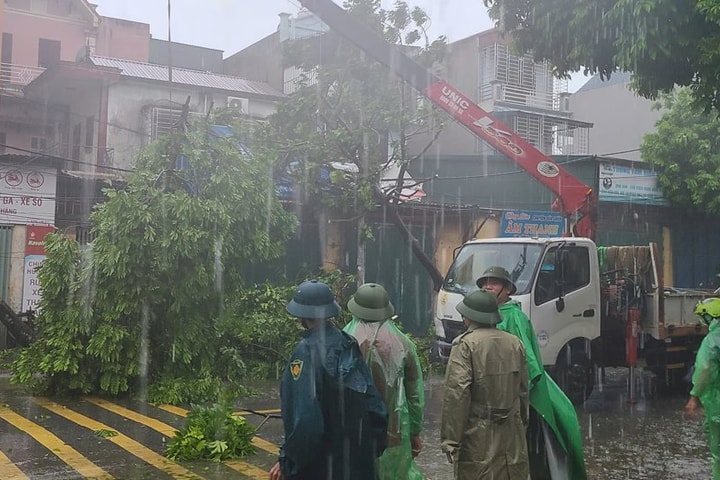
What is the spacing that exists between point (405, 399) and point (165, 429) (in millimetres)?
4837

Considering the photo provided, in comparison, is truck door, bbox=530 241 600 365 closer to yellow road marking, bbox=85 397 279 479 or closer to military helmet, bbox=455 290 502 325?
yellow road marking, bbox=85 397 279 479

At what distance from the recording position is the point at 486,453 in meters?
4.72

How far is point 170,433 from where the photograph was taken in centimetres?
880

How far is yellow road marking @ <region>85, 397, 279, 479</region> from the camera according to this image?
23.7 feet

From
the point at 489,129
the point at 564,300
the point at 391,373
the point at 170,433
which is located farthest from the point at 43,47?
the point at 391,373

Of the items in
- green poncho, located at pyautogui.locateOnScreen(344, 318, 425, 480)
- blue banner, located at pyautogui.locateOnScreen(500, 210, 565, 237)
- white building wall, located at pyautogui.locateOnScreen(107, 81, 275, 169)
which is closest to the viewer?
green poncho, located at pyautogui.locateOnScreen(344, 318, 425, 480)

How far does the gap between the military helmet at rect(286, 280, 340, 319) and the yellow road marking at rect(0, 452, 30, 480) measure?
4038 mm

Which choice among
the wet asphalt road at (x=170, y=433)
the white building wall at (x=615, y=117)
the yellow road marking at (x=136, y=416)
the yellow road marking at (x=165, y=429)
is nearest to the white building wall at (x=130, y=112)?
the white building wall at (x=615, y=117)

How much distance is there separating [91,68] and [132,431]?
61.8 ft

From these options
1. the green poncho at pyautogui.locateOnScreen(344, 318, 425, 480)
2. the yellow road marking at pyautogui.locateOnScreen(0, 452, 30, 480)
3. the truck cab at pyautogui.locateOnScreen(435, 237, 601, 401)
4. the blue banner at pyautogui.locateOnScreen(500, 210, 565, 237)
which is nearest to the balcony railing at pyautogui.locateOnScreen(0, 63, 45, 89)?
the blue banner at pyautogui.locateOnScreen(500, 210, 565, 237)

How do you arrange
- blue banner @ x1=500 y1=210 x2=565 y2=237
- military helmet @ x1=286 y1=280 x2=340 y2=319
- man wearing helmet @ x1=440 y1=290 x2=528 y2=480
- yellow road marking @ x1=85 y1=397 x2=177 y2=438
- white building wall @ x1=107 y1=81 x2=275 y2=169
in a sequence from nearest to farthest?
1. military helmet @ x1=286 y1=280 x2=340 y2=319
2. man wearing helmet @ x1=440 y1=290 x2=528 y2=480
3. yellow road marking @ x1=85 y1=397 x2=177 y2=438
4. blue banner @ x1=500 y1=210 x2=565 y2=237
5. white building wall @ x1=107 y1=81 x2=275 y2=169

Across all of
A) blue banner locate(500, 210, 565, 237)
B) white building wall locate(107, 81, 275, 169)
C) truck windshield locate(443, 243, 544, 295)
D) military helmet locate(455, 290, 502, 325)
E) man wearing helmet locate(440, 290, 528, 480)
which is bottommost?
man wearing helmet locate(440, 290, 528, 480)

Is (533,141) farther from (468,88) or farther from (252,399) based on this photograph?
(252,399)

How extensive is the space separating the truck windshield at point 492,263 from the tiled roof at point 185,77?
694 inches
